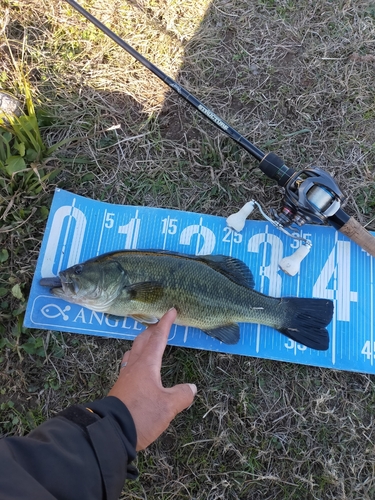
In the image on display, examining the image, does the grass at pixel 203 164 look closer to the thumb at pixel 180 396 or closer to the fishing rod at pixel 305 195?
the fishing rod at pixel 305 195

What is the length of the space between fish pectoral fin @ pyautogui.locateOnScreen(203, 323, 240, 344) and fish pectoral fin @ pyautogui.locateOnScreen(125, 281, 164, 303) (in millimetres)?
480

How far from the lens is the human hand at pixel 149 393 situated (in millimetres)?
2266

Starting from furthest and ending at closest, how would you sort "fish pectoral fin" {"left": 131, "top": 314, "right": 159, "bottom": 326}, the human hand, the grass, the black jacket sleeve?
the grass < "fish pectoral fin" {"left": 131, "top": 314, "right": 159, "bottom": 326} < the human hand < the black jacket sleeve

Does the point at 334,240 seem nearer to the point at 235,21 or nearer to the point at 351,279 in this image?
the point at 351,279

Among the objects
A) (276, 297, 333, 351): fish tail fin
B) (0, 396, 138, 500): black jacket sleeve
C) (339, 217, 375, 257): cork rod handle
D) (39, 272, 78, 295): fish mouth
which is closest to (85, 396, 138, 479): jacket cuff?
(0, 396, 138, 500): black jacket sleeve

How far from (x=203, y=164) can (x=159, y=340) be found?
1613mm

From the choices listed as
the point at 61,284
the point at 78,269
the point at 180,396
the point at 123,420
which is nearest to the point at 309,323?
the point at 180,396

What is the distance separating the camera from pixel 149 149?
134 inches

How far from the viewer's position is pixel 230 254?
10.6 ft

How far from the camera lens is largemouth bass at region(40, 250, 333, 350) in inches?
110

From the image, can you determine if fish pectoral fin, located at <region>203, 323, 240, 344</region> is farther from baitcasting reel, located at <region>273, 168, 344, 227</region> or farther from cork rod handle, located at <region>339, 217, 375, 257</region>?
cork rod handle, located at <region>339, 217, 375, 257</region>

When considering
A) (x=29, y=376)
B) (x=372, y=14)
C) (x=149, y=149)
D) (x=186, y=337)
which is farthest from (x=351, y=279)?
(x=29, y=376)

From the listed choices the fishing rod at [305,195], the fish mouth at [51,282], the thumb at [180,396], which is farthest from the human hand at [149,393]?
the fishing rod at [305,195]

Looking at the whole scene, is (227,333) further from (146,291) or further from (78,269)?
(78,269)
